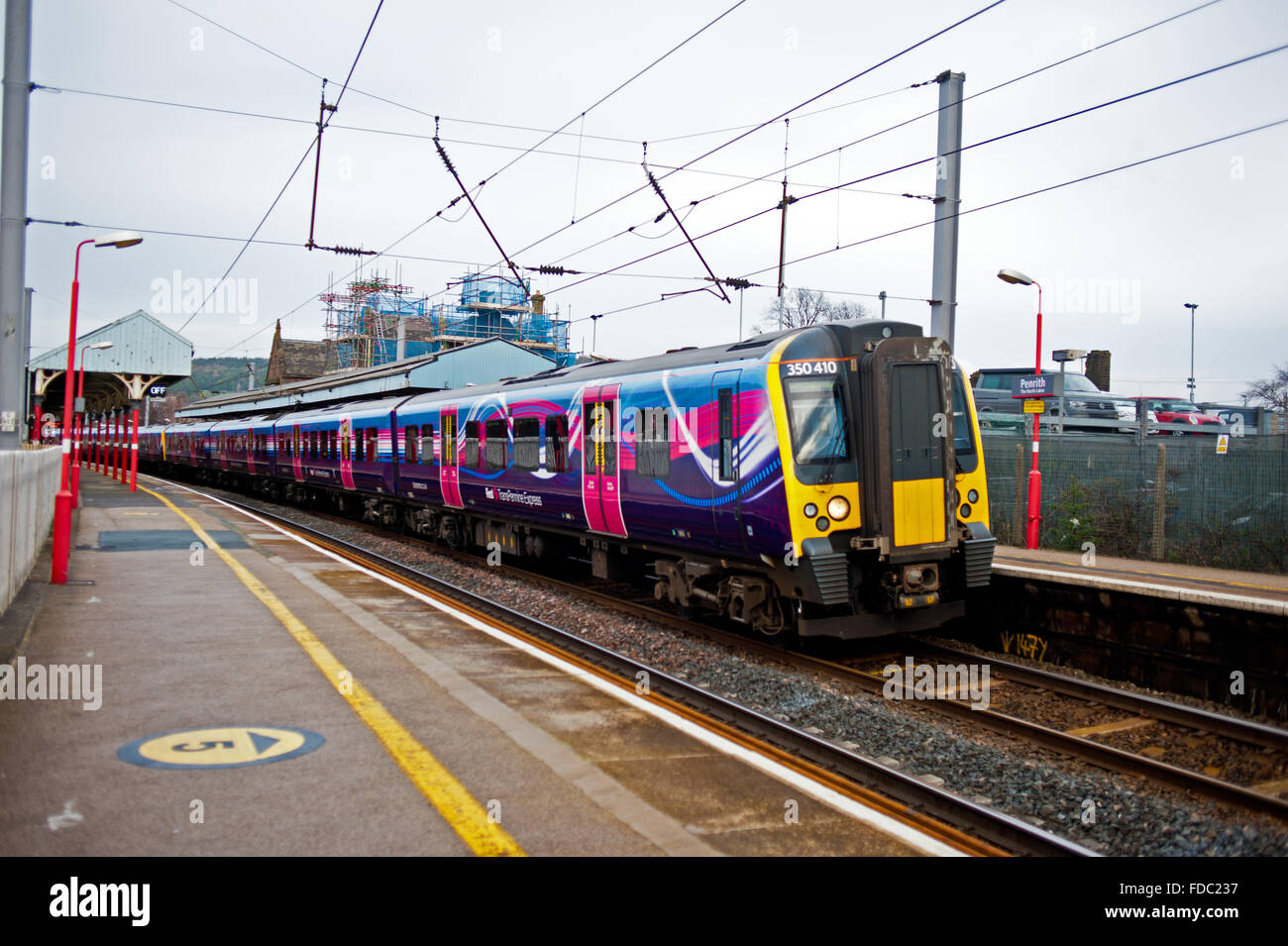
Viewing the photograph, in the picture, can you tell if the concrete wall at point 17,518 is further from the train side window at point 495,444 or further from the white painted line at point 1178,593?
the white painted line at point 1178,593

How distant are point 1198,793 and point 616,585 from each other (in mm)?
9683

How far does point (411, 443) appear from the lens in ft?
63.8

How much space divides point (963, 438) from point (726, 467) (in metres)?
2.51

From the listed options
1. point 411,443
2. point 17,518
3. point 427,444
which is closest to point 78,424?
point 411,443

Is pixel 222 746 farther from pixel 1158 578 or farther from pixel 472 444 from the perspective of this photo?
pixel 472 444

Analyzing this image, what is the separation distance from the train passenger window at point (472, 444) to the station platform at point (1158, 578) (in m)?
8.75

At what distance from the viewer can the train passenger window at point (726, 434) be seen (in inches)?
374

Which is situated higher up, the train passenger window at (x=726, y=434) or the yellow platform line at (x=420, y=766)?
the train passenger window at (x=726, y=434)

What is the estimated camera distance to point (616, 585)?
48.5 ft

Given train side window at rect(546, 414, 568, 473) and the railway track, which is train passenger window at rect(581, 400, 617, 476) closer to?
train side window at rect(546, 414, 568, 473)

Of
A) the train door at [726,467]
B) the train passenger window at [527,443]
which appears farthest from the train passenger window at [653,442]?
the train passenger window at [527,443]

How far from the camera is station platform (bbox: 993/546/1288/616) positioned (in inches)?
345

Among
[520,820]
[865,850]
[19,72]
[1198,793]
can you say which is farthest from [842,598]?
[19,72]
